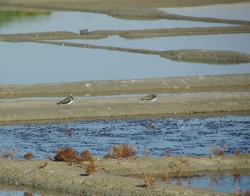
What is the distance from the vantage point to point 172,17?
70.5m

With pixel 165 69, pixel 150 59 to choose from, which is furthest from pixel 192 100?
pixel 150 59

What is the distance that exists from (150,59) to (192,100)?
1374cm

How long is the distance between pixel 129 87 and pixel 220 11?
37769mm

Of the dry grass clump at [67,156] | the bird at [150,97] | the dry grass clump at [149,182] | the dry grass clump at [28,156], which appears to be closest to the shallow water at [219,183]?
the dry grass clump at [149,182]

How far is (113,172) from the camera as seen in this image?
992 inches

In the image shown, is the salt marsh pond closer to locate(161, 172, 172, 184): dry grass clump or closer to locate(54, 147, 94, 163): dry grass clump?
locate(161, 172, 172, 184): dry grass clump

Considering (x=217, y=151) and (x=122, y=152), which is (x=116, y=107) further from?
(x=122, y=152)

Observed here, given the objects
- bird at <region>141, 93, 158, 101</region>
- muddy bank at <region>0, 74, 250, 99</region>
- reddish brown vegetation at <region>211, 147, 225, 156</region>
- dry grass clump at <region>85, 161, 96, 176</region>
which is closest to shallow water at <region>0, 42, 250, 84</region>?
muddy bank at <region>0, 74, 250, 99</region>

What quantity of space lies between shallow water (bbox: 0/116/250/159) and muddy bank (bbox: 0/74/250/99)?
5.52 m

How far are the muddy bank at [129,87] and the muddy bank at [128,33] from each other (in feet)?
62.7

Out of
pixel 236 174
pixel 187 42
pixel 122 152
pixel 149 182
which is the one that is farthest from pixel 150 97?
pixel 187 42

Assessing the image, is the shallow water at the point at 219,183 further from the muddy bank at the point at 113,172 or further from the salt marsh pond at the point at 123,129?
the muddy bank at the point at 113,172

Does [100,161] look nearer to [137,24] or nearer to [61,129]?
[61,129]

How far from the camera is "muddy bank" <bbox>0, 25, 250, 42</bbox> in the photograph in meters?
59.2
